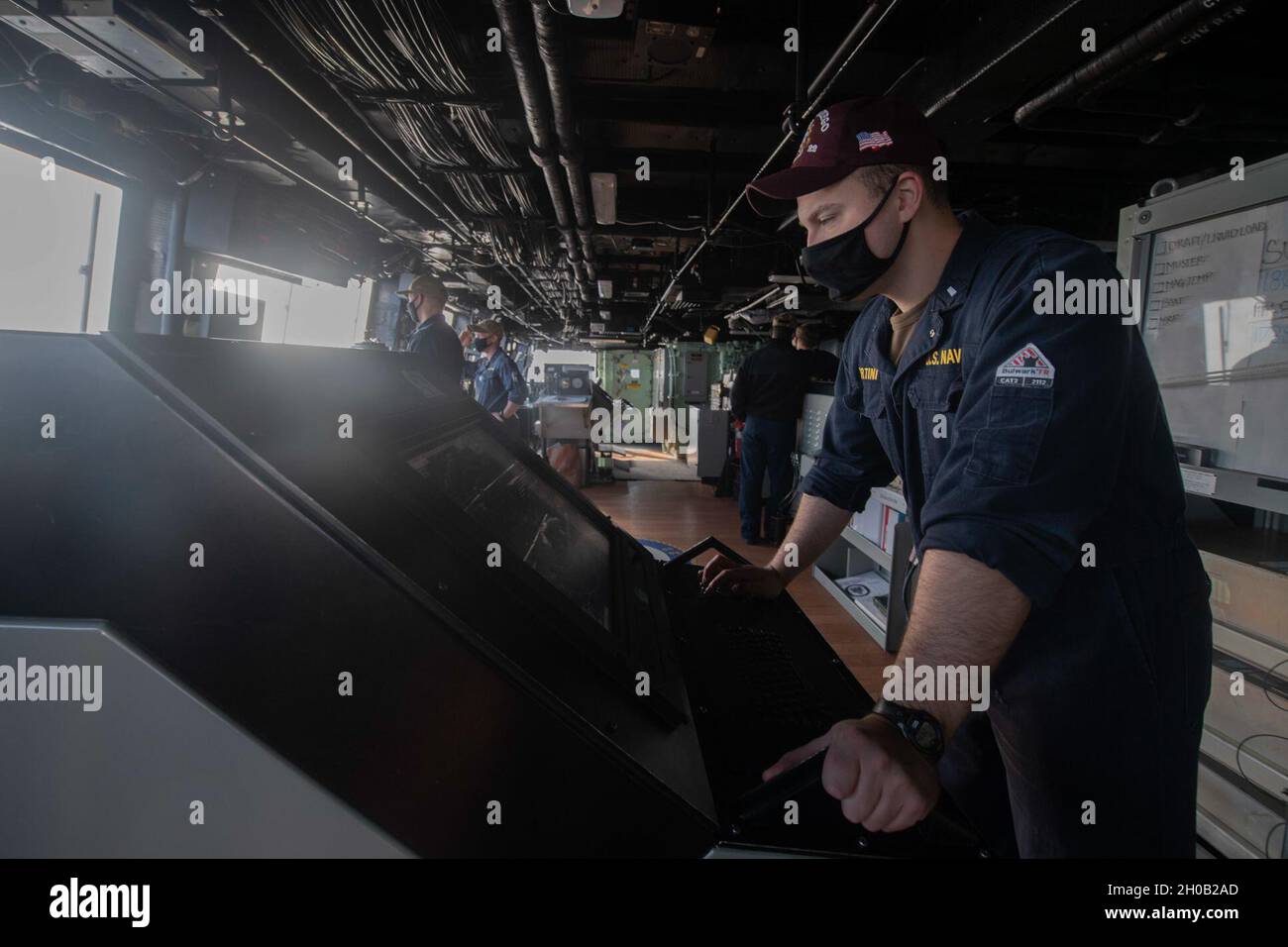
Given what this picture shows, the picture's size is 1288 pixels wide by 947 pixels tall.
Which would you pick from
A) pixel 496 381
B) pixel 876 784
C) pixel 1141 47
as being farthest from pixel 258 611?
pixel 496 381

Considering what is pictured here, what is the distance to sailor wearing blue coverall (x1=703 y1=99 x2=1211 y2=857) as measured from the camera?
0.84 meters

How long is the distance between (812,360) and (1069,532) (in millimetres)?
5177

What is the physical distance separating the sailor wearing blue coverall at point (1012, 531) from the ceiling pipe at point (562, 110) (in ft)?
4.48

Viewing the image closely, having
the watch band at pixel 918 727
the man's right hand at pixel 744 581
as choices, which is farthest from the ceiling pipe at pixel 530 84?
the watch band at pixel 918 727

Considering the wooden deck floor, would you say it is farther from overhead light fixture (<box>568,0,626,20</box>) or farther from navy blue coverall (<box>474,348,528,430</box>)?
overhead light fixture (<box>568,0,626,20</box>)

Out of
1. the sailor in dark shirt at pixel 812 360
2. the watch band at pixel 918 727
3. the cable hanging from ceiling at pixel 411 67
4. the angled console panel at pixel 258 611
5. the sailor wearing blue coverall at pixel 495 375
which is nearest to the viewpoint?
the angled console panel at pixel 258 611

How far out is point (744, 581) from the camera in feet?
4.25

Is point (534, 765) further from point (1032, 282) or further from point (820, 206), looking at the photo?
point (820, 206)

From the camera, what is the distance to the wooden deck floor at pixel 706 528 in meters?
3.60

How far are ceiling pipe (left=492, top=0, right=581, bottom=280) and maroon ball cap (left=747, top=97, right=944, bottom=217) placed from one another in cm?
138

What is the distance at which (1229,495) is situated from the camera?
1959 mm

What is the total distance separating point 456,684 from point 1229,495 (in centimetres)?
239

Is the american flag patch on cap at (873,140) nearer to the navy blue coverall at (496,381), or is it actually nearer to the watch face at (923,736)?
the watch face at (923,736)
